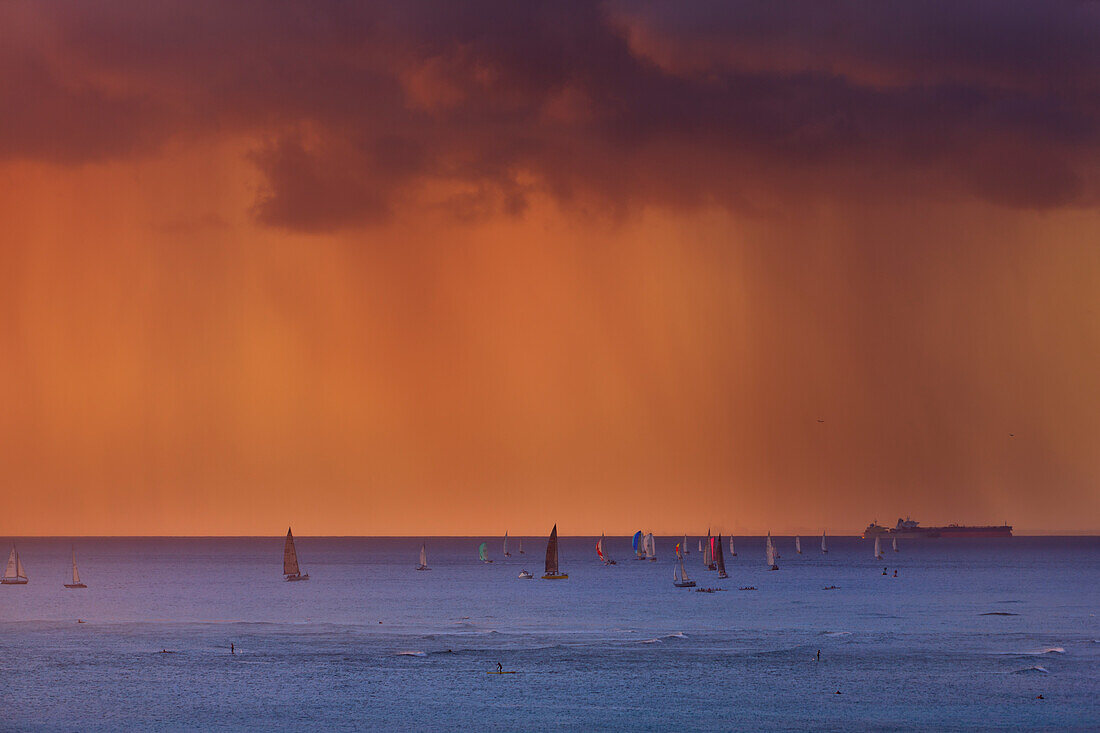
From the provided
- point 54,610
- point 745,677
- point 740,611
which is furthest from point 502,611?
point 745,677

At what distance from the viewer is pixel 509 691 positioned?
2507 inches

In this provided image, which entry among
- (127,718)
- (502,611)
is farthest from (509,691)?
(502,611)

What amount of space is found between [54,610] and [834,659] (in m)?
94.0

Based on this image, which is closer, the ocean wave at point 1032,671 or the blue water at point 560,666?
the blue water at point 560,666

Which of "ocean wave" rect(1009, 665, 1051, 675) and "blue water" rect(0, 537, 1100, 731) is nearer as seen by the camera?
"blue water" rect(0, 537, 1100, 731)

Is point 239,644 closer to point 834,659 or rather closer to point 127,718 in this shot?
point 127,718

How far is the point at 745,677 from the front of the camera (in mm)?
68688

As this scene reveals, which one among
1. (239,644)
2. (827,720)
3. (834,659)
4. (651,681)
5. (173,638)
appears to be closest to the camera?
(827,720)

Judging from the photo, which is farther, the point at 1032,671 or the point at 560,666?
the point at 560,666

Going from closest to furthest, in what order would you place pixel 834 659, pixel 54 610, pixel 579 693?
pixel 579 693 < pixel 834 659 < pixel 54 610

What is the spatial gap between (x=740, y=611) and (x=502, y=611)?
24.2 m

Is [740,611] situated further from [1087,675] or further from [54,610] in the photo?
[54,610]

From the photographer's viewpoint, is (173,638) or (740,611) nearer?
(173,638)

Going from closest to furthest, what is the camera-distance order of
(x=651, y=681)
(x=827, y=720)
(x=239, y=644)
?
(x=827, y=720) < (x=651, y=681) < (x=239, y=644)
